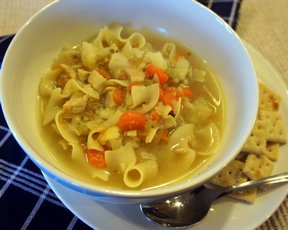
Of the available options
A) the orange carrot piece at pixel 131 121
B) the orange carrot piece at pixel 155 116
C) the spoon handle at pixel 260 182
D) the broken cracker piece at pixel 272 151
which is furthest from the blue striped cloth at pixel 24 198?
the broken cracker piece at pixel 272 151

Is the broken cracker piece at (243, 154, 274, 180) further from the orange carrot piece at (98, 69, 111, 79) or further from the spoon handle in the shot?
the orange carrot piece at (98, 69, 111, 79)

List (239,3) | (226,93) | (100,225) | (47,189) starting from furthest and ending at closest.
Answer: (239,3), (226,93), (47,189), (100,225)

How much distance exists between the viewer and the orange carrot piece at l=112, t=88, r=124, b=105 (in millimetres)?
1873

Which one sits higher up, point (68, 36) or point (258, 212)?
point (68, 36)

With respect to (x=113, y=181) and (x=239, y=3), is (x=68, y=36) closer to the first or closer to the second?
(x=113, y=181)

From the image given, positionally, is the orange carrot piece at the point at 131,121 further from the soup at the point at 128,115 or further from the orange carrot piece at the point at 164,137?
the orange carrot piece at the point at 164,137

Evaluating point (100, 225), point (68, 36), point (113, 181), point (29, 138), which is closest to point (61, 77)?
point (68, 36)

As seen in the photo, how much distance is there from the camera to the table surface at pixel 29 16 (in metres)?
1.71

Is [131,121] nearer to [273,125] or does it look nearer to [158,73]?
[158,73]

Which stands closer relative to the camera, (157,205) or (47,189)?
(157,205)

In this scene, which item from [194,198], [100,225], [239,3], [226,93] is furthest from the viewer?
[239,3]

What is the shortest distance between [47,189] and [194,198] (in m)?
0.70

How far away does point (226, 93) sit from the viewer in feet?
6.61

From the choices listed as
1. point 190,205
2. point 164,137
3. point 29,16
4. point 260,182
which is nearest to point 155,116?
point 164,137
